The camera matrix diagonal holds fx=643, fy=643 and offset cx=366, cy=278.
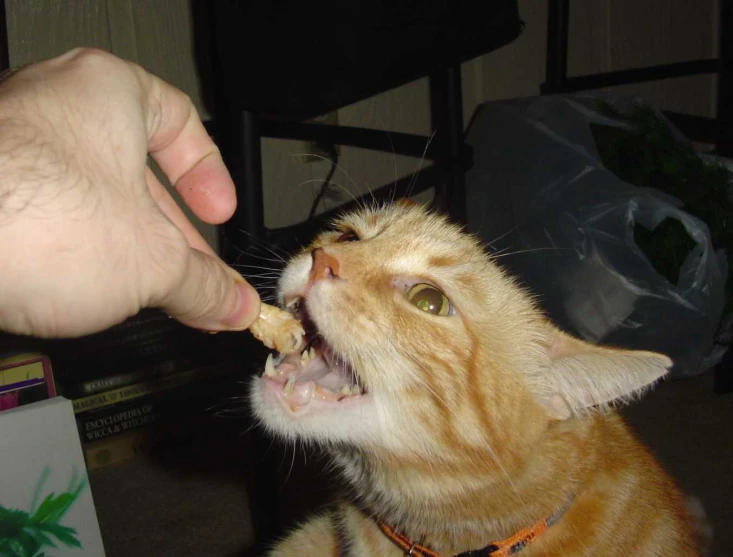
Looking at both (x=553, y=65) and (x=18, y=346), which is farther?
(x=553, y=65)

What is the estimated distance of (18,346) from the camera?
153 centimetres

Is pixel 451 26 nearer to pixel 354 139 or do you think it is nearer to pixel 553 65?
pixel 354 139

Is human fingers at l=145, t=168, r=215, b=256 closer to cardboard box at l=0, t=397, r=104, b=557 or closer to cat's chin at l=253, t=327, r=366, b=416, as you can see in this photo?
cat's chin at l=253, t=327, r=366, b=416

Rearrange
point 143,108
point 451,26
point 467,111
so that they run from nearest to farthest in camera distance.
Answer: point 143,108 → point 451,26 → point 467,111

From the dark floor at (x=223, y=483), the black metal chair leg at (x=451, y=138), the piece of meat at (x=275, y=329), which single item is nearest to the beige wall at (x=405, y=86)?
the black metal chair leg at (x=451, y=138)

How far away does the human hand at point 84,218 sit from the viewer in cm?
42

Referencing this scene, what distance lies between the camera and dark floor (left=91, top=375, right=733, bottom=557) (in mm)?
1434

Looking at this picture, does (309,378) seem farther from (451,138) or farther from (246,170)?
(451,138)

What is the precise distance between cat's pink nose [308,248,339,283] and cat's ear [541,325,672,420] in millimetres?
319

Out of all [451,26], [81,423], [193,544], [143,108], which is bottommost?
[193,544]

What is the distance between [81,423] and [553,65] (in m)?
1.78

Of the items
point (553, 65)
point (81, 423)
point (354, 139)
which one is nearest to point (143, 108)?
point (354, 139)

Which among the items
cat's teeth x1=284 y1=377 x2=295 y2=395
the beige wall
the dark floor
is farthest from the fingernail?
the beige wall

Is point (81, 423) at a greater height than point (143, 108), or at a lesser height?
lesser
